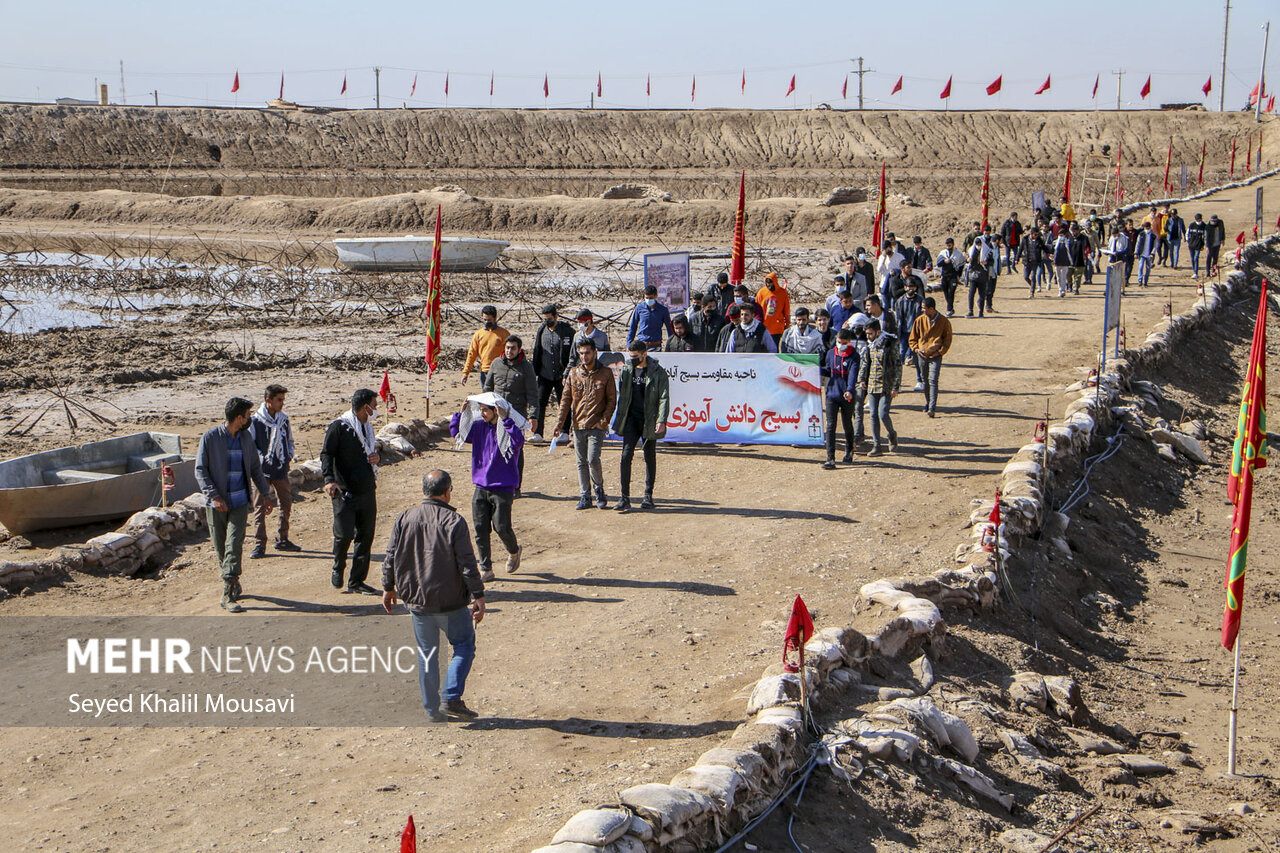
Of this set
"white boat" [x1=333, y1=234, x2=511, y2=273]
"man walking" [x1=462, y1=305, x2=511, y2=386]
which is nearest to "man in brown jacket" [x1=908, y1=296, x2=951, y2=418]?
"man walking" [x1=462, y1=305, x2=511, y2=386]

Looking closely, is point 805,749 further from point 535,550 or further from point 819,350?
point 819,350

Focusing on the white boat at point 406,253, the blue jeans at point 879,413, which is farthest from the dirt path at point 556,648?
the white boat at point 406,253

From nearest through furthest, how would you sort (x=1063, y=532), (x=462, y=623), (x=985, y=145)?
(x=462, y=623) < (x=1063, y=532) < (x=985, y=145)

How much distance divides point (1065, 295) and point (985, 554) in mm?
18931

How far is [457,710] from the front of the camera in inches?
270

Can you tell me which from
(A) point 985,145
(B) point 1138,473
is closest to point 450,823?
(B) point 1138,473

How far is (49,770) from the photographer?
6.32 m

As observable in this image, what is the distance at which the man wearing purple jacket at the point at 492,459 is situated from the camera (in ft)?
29.7

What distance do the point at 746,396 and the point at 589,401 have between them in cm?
330

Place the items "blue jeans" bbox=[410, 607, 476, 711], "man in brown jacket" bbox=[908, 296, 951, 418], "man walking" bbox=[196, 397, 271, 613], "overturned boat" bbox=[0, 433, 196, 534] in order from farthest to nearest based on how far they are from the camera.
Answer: "man in brown jacket" bbox=[908, 296, 951, 418] → "overturned boat" bbox=[0, 433, 196, 534] → "man walking" bbox=[196, 397, 271, 613] → "blue jeans" bbox=[410, 607, 476, 711]

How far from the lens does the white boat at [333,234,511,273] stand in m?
35.6

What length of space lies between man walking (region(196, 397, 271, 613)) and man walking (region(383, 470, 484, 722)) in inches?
101

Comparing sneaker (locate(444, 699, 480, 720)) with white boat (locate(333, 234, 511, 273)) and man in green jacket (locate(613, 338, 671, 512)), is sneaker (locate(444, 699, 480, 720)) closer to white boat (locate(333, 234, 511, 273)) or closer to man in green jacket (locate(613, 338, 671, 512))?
man in green jacket (locate(613, 338, 671, 512))

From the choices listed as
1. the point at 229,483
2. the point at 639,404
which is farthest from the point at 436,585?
the point at 639,404
